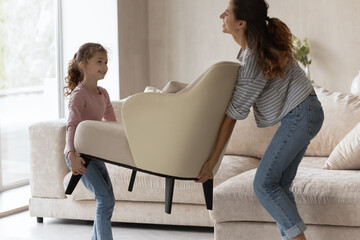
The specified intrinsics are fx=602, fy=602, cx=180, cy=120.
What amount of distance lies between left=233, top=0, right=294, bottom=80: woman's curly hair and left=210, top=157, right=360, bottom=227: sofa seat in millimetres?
734

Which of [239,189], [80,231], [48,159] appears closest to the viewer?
[239,189]

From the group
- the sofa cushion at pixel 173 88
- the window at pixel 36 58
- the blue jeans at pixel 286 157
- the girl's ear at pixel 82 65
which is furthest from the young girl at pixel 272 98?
the window at pixel 36 58

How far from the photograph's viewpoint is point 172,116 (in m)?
2.36

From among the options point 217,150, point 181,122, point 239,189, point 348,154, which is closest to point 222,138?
point 217,150

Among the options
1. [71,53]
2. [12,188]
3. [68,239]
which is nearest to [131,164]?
[68,239]

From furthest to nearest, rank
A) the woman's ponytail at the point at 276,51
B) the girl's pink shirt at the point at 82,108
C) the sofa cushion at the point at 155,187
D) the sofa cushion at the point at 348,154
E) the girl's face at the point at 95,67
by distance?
the sofa cushion at the point at 155,187 → the sofa cushion at the point at 348,154 → the girl's face at the point at 95,67 → the girl's pink shirt at the point at 82,108 → the woman's ponytail at the point at 276,51

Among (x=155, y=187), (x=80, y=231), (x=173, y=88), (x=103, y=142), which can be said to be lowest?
(x=80, y=231)

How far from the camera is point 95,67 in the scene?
2678 mm

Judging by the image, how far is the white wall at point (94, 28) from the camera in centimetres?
533

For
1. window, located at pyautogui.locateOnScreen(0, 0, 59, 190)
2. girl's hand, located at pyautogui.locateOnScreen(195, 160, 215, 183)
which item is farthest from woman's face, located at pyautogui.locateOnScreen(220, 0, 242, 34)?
window, located at pyautogui.locateOnScreen(0, 0, 59, 190)

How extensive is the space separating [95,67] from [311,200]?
1.15 metres

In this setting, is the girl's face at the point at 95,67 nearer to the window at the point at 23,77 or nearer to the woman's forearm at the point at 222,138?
the woman's forearm at the point at 222,138

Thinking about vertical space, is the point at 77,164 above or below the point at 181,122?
below

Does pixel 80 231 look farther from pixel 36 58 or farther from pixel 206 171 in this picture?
pixel 36 58
